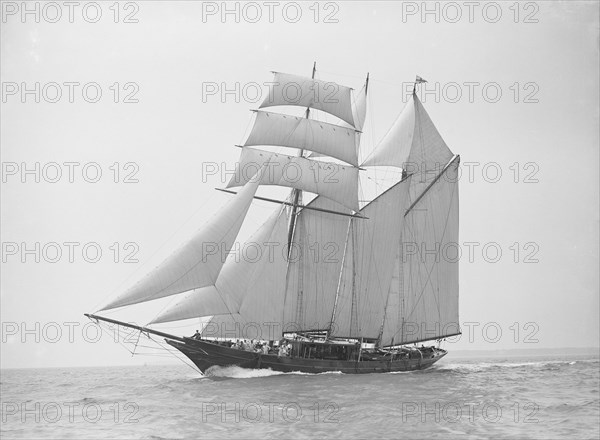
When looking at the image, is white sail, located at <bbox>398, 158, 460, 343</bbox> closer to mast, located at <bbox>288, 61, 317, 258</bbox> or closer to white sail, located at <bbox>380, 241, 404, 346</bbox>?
white sail, located at <bbox>380, 241, 404, 346</bbox>

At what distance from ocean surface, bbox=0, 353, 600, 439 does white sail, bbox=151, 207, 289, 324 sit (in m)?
4.30

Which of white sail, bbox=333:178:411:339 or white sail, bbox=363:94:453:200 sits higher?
white sail, bbox=363:94:453:200

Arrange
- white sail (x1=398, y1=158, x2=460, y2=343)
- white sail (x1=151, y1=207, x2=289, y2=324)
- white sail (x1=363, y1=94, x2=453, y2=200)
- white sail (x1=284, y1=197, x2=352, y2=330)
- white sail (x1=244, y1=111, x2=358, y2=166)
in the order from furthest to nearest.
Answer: white sail (x1=363, y1=94, x2=453, y2=200) < white sail (x1=398, y1=158, x2=460, y2=343) < white sail (x1=244, y1=111, x2=358, y2=166) < white sail (x1=284, y1=197, x2=352, y2=330) < white sail (x1=151, y1=207, x2=289, y2=324)

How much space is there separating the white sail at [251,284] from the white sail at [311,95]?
26.4ft

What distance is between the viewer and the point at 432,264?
209 ft

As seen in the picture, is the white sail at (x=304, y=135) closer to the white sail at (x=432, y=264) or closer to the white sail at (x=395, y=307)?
the white sail at (x=432, y=264)

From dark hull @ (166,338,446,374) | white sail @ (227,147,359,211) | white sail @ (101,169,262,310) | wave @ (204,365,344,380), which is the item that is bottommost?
wave @ (204,365,344,380)

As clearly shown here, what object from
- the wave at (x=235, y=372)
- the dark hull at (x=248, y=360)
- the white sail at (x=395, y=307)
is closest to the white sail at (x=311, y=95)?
the white sail at (x=395, y=307)

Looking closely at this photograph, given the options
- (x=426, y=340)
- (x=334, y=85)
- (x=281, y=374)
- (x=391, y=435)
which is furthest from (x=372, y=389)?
(x=334, y=85)

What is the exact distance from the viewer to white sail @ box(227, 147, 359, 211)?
A: 5756 centimetres

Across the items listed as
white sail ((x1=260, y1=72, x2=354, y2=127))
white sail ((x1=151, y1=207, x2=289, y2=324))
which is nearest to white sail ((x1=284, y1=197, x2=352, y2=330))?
white sail ((x1=151, y1=207, x2=289, y2=324))

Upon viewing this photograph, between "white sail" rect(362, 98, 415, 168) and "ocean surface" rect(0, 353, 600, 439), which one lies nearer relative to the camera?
"ocean surface" rect(0, 353, 600, 439)

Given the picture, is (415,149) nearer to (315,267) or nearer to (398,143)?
(398,143)

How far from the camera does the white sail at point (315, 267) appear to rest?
58.7 metres
